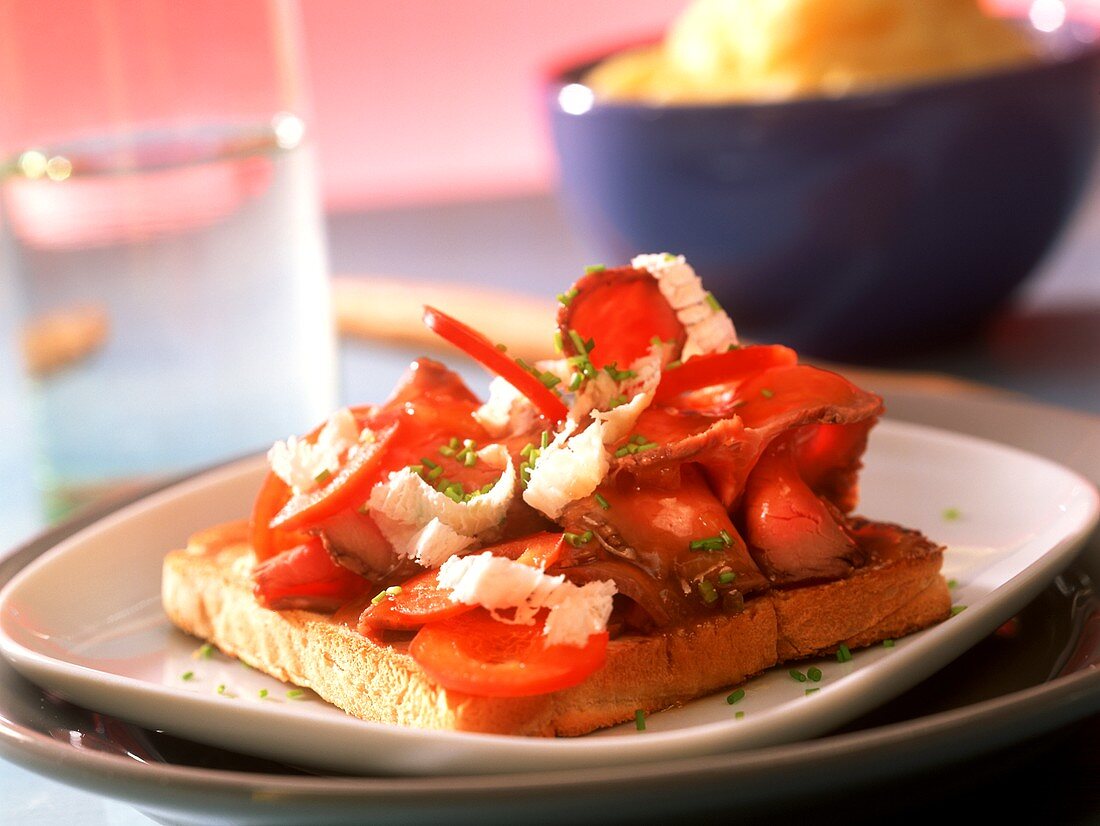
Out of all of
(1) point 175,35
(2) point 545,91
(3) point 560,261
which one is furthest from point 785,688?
(3) point 560,261

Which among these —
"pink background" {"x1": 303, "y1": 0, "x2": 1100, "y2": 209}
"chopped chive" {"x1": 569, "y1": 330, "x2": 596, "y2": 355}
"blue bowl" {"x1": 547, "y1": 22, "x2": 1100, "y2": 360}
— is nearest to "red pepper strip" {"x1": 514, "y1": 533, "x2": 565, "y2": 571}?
"chopped chive" {"x1": 569, "y1": 330, "x2": 596, "y2": 355}

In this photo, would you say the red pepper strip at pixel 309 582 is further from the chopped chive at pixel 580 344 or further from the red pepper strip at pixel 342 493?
the chopped chive at pixel 580 344

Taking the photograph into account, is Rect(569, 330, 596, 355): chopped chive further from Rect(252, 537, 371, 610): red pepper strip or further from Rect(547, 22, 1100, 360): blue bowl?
Rect(547, 22, 1100, 360): blue bowl

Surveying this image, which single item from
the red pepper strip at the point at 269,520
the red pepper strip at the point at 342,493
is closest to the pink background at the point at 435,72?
the red pepper strip at the point at 269,520

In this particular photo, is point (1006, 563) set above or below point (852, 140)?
below

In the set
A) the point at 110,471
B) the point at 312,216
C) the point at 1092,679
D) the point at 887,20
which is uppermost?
the point at 887,20

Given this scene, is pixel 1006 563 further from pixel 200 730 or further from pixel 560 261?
pixel 560 261
